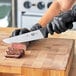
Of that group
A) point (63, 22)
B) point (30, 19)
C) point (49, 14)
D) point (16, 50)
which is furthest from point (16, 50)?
point (30, 19)

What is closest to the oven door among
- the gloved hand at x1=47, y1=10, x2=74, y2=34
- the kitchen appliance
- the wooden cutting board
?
the kitchen appliance

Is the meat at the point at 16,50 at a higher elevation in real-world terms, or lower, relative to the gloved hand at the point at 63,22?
lower

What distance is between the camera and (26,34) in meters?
0.91

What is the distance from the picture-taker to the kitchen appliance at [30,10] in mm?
1914

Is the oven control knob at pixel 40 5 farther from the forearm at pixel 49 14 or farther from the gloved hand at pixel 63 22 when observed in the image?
the gloved hand at pixel 63 22

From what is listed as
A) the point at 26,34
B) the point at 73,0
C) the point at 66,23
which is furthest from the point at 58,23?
the point at 73,0

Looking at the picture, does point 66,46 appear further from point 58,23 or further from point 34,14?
point 34,14

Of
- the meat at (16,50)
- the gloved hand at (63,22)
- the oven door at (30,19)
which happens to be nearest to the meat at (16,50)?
the meat at (16,50)

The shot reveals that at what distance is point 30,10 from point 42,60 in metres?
1.15

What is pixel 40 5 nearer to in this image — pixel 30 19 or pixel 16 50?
pixel 30 19

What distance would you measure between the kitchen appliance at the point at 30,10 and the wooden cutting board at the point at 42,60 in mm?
958

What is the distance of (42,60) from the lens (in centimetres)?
82

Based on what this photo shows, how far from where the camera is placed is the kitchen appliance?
1.91m

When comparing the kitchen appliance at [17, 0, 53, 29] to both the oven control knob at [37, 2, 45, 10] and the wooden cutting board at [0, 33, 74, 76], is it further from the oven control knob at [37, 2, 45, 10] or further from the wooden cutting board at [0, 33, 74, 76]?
the wooden cutting board at [0, 33, 74, 76]
